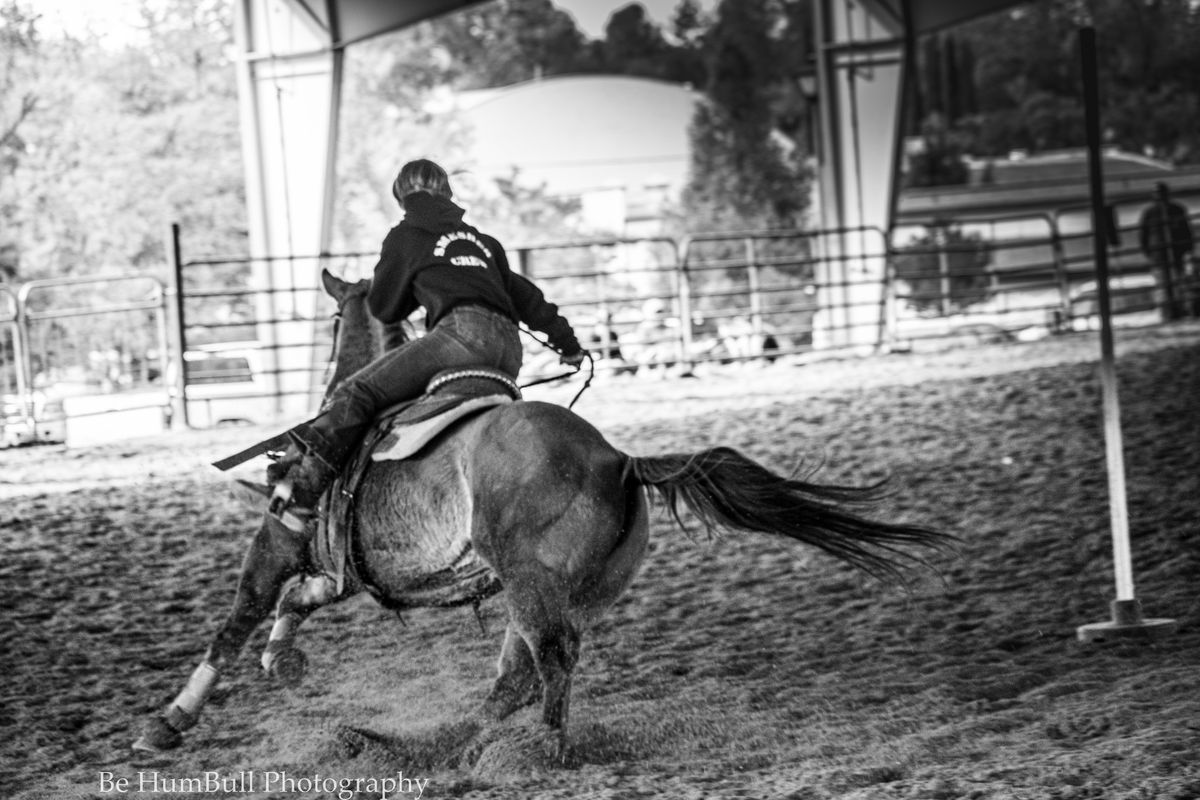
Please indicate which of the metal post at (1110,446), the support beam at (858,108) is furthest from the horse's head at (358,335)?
the support beam at (858,108)

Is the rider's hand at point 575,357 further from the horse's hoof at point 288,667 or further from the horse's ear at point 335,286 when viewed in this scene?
the horse's hoof at point 288,667

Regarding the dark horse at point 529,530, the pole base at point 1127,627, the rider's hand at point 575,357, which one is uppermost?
the rider's hand at point 575,357

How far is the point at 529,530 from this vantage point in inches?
188

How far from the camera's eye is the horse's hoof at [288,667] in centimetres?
532

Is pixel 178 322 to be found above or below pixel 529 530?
above

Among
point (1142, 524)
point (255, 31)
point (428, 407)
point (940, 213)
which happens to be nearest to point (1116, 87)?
point (940, 213)

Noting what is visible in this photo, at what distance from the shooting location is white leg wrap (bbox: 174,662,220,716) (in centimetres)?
528

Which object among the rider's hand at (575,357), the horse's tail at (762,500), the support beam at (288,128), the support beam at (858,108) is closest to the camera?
the horse's tail at (762,500)

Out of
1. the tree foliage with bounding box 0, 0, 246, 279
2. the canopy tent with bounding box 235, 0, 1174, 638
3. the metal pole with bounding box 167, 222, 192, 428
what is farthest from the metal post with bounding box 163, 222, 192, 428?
the tree foliage with bounding box 0, 0, 246, 279

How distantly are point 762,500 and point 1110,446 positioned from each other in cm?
239

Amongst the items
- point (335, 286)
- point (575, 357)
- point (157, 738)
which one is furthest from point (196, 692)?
point (575, 357)

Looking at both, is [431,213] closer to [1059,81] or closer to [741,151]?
[741,151]

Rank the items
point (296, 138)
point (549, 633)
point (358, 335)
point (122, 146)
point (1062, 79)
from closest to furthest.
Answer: point (549, 633)
point (358, 335)
point (296, 138)
point (122, 146)
point (1062, 79)

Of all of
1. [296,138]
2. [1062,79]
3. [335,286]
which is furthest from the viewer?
[1062,79]
